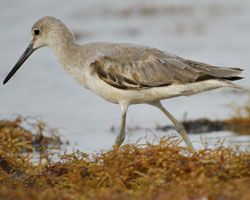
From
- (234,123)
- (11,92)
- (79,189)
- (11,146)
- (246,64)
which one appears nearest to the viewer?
(79,189)

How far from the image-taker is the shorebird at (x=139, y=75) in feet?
28.2

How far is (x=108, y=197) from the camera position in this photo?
5848mm

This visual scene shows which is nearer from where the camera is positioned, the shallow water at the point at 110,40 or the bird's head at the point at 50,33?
the bird's head at the point at 50,33

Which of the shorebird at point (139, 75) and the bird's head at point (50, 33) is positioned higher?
the bird's head at point (50, 33)

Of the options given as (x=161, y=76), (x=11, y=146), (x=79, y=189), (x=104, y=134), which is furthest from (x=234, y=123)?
(x=79, y=189)

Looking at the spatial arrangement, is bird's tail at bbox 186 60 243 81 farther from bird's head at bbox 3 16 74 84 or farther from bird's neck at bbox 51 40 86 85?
bird's head at bbox 3 16 74 84

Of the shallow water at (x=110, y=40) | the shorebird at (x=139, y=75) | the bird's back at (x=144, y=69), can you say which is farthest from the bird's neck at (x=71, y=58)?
the shallow water at (x=110, y=40)

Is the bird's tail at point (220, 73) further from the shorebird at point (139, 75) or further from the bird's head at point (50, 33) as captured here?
the bird's head at point (50, 33)

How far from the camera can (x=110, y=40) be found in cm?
1703

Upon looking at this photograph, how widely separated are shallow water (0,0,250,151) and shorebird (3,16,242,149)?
1208mm

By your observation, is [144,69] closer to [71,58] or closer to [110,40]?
[71,58]

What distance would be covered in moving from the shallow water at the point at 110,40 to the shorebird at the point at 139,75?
3.96 ft

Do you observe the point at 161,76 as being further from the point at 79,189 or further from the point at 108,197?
the point at 108,197

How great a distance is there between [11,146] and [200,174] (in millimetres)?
2156
